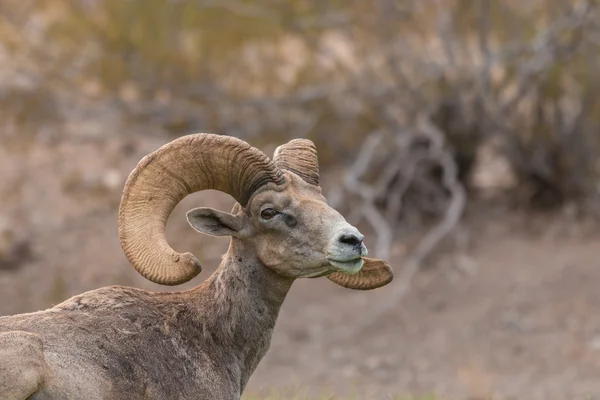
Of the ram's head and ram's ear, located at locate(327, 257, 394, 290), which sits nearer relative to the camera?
the ram's head

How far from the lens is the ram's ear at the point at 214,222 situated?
7.57 meters

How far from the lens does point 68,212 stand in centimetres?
2355

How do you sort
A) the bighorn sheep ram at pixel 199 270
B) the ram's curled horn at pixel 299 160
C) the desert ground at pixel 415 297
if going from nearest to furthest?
1. the bighorn sheep ram at pixel 199 270
2. the ram's curled horn at pixel 299 160
3. the desert ground at pixel 415 297

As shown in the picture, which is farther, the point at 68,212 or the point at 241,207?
the point at 68,212

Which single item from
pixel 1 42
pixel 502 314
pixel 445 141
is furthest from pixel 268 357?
pixel 1 42

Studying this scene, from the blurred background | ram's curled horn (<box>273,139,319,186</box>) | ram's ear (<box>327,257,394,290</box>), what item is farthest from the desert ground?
ram's curled horn (<box>273,139,319,186</box>)

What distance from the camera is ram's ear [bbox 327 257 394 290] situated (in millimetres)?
8312

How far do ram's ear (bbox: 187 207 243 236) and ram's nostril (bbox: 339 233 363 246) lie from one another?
29.9 inches

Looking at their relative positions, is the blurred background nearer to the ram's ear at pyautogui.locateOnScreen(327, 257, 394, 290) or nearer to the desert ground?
the desert ground

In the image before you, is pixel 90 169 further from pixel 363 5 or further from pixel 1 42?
pixel 363 5

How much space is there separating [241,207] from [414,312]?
11615 millimetres

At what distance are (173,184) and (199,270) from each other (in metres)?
0.67

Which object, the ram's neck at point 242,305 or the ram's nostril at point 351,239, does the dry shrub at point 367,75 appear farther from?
the ram's nostril at point 351,239

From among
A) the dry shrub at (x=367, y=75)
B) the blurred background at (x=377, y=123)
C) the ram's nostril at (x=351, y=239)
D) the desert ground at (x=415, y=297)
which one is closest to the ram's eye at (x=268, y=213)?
the ram's nostril at (x=351, y=239)
